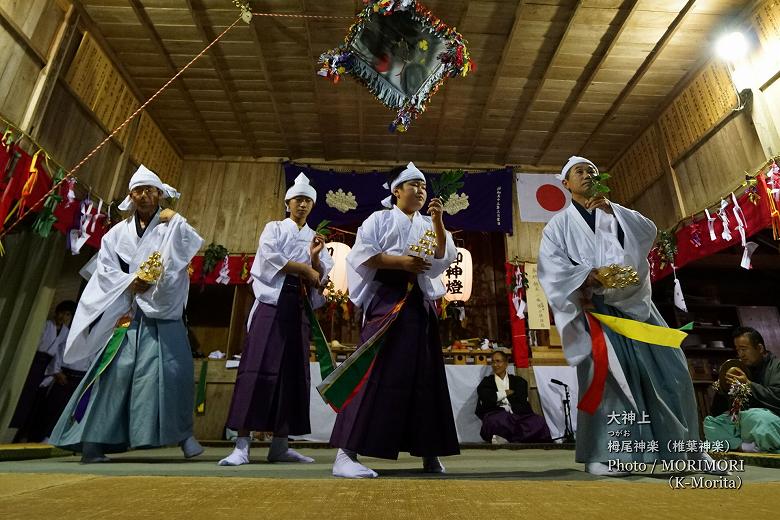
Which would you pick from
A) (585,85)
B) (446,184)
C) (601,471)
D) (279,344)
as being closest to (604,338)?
(601,471)

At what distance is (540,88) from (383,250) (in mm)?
5688

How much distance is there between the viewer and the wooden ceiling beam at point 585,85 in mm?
5656

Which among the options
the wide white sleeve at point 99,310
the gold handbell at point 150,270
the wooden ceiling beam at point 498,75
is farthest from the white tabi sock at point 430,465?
the wooden ceiling beam at point 498,75

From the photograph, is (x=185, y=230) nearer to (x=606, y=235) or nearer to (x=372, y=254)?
(x=372, y=254)

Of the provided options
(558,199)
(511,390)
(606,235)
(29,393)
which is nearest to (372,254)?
(606,235)

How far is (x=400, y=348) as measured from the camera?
239 centimetres

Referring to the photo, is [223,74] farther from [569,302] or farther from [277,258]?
[569,302]

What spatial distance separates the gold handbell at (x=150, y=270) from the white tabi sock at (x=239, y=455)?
4.04 feet

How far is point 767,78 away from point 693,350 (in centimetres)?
421

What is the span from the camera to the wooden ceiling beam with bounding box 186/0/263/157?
580cm

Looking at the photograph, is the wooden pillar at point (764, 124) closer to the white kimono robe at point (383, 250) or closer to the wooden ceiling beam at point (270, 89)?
the white kimono robe at point (383, 250)

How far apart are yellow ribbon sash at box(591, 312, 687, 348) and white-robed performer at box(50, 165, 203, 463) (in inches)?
111

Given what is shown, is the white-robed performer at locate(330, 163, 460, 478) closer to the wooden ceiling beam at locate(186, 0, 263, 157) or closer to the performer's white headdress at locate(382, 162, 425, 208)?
the performer's white headdress at locate(382, 162, 425, 208)

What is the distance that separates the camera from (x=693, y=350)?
283 inches
